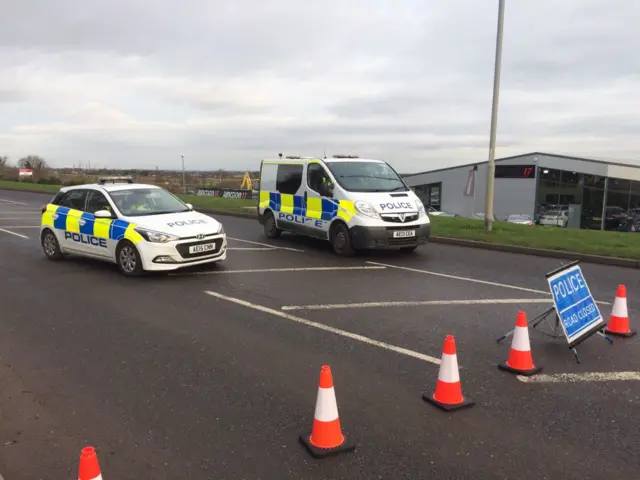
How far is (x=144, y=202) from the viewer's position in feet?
31.4

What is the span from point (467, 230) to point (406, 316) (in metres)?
9.29

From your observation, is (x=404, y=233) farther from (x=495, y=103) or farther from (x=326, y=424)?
(x=326, y=424)

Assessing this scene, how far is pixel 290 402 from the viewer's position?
4.12m

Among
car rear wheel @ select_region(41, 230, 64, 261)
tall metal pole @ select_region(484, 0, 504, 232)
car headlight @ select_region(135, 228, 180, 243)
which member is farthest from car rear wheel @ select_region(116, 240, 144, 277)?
tall metal pole @ select_region(484, 0, 504, 232)

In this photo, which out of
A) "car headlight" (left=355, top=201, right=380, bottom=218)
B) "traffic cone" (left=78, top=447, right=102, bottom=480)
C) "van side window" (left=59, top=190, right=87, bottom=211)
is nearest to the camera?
"traffic cone" (left=78, top=447, right=102, bottom=480)

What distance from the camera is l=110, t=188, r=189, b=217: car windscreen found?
927cm

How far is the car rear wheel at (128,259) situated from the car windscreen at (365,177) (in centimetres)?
451

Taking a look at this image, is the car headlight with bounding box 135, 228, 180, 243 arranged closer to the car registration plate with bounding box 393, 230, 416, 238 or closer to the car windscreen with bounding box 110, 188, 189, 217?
the car windscreen with bounding box 110, 188, 189, 217

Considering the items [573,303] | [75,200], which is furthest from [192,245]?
[573,303]

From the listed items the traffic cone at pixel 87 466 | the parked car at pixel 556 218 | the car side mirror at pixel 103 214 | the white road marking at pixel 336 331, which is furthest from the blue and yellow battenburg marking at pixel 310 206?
the parked car at pixel 556 218

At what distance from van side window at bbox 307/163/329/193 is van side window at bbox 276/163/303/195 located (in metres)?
0.38

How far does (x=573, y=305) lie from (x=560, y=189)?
40.8 m

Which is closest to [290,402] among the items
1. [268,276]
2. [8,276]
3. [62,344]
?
[62,344]

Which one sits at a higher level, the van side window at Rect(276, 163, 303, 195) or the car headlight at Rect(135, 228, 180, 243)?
the van side window at Rect(276, 163, 303, 195)
